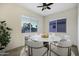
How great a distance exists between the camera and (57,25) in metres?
1.87

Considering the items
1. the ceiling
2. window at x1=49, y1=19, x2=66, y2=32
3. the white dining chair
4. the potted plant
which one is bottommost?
the white dining chair

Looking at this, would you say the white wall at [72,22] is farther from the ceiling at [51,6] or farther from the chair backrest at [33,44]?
the chair backrest at [33,44]

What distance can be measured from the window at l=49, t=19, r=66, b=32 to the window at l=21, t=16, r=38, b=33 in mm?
291

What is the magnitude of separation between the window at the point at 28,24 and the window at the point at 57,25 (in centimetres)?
29

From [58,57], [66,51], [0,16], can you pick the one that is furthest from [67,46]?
[0,16]

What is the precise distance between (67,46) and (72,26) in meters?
0.36

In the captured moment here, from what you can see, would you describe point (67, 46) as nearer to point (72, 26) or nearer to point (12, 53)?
point (72, 26)

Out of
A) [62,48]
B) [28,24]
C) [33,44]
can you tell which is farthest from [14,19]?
[62,48]

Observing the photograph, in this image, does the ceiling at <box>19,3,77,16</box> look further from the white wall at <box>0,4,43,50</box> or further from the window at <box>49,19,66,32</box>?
the window at <box>49,19,66,32</box>

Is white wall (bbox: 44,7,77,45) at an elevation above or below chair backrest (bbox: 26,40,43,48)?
above

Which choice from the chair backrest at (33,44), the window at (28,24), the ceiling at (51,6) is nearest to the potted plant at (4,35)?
the window at (28,24)

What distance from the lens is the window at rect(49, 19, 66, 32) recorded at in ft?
5.98

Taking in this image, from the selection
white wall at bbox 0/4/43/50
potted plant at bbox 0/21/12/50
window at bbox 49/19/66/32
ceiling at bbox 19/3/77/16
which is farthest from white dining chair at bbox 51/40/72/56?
potted plant at bbox 0/21/12/50

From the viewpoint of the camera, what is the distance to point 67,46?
1.83m
